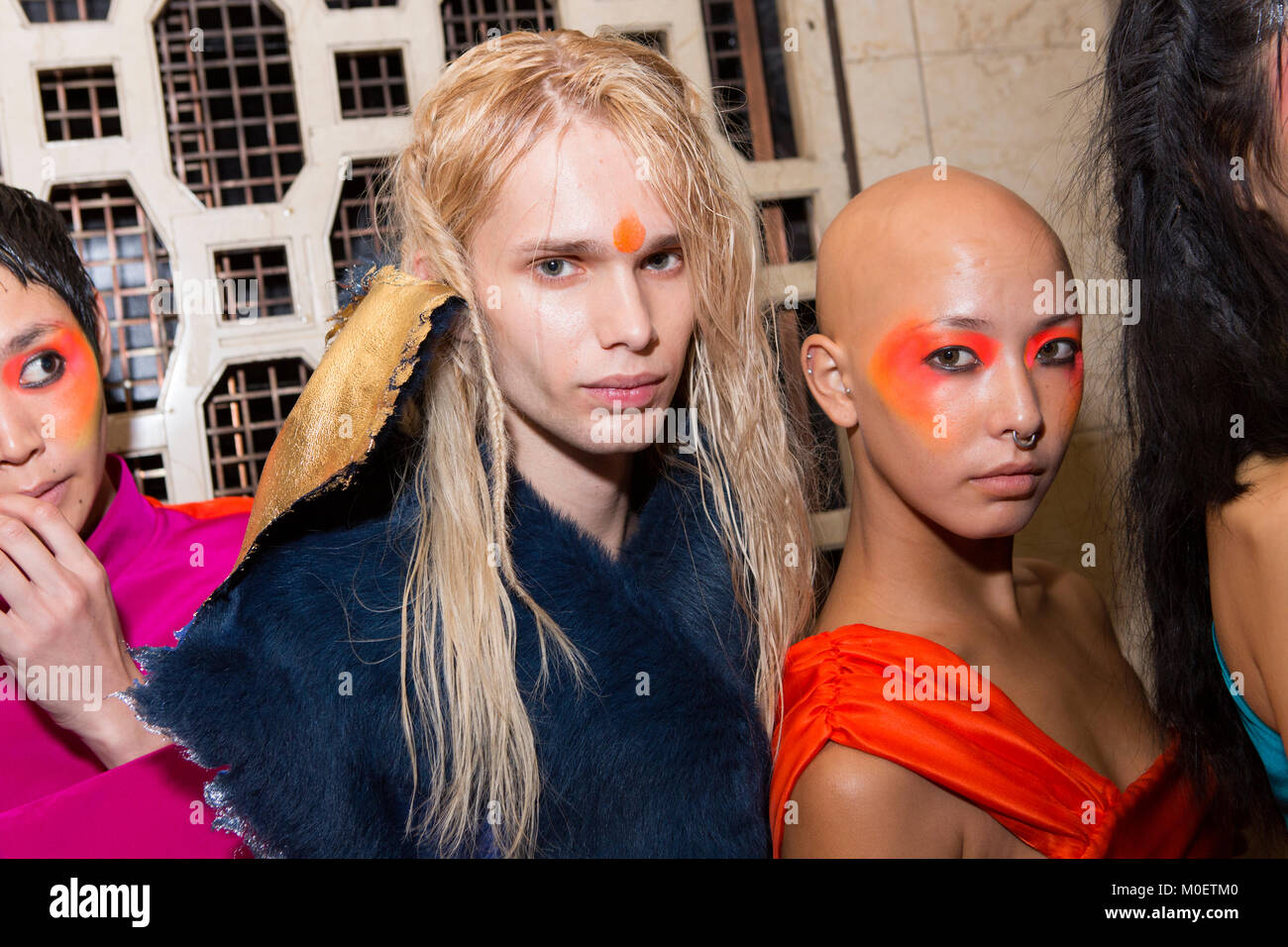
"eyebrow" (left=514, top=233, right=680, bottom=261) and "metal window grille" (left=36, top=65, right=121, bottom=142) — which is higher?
"metal window grille" (left=36, top=65, right=121, bottom=142)

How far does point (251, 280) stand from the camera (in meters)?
1.83

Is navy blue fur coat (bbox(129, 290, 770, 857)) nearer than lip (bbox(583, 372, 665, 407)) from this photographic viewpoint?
Yes

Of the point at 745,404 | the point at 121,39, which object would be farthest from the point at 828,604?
the point at 121,39

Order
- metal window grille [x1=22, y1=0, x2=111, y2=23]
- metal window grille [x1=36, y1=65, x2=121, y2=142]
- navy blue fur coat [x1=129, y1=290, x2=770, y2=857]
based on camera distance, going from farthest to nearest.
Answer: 1. metal window grille [x1=22, y1=0, x2=111, y2=23]
2. metal window grille [x1=36, y1=65, x2=121, y2=142]
3. navy blue fur coat [x1=129, y1=290, x2=770, y2=857]

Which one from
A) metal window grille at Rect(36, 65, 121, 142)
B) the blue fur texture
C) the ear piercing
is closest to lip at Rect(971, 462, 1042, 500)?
the ear piercing

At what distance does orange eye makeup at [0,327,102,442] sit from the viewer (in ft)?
4.31

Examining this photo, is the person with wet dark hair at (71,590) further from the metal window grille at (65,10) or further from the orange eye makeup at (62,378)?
the metal window grille at (65,10)

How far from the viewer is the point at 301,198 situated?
5.81 ft

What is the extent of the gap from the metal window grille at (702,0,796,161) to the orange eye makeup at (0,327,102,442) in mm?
1149

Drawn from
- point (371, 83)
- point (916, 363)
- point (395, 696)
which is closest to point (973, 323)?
point (916, 363)

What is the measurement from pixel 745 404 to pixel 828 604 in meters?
0.30

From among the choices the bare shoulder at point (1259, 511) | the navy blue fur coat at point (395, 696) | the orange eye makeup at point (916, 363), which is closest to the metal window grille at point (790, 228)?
the orange eye makeup at point (916, 363)

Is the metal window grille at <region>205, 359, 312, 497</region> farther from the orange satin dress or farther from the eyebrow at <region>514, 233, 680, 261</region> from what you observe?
the orange satin dress

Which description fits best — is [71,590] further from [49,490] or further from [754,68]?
[754,68]
